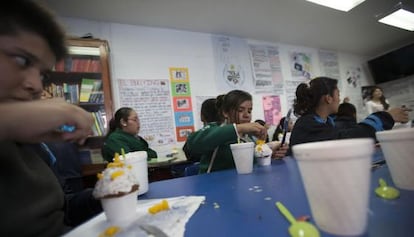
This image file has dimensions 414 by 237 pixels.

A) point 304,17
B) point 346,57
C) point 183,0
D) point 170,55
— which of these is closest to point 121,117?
point 170,55

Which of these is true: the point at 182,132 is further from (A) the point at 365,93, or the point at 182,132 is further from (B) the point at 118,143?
(A) the point at 365,93

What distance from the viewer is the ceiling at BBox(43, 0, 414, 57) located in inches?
88.0

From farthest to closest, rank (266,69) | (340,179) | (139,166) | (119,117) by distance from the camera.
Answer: (266,69) → (119,117) → (139,166) → (340,179)

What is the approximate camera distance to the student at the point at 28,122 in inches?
13.7

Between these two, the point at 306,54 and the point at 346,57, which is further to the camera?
the point at 346,57

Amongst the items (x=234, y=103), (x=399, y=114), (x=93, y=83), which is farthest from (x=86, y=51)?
(x=399, y=114)

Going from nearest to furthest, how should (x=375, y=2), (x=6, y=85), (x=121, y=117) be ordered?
(x=6, y=85)
(x=121, y=117)
(x=375, y=2)

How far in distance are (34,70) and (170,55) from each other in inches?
95.0

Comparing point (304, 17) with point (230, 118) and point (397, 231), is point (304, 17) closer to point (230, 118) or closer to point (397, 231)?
point (230, 118)

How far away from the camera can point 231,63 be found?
10.4 feet

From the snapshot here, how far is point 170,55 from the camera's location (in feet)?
9.21

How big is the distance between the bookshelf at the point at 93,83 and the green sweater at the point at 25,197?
182 cm

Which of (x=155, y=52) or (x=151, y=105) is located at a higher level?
(x=155, y=52)

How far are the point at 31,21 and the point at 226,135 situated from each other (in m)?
0.76
